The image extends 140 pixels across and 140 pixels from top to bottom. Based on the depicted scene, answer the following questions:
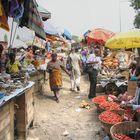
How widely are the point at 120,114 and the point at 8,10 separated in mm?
3789

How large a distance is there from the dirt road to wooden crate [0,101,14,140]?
5.54 feet

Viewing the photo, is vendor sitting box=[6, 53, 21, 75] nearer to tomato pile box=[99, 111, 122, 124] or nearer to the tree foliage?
tomato pile box=[99, 111, 122, 124]

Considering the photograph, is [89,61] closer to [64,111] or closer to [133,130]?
[64,111]

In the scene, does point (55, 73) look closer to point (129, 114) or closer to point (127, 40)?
point (127, 40)

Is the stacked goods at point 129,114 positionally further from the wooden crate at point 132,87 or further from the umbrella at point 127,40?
the umbrella at point 127,40

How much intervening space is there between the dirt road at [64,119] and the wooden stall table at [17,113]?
1.60 feet

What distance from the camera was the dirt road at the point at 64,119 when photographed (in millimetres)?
8555

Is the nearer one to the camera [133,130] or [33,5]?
[133,130]


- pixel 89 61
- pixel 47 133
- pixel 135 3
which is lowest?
pixel 47 133

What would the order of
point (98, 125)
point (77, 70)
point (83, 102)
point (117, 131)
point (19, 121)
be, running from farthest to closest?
point (77, 70) < point (83, 102) < point (98, 125) < point (19, 121) < point (117, 131)

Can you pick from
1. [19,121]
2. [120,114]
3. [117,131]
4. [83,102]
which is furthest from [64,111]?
[117,131]

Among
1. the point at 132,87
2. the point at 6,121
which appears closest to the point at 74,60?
the point at 132,87

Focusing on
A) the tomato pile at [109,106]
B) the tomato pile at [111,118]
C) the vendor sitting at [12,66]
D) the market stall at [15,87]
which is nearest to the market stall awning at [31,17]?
the market stall at [15,87]

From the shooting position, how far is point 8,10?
25.5 ft
